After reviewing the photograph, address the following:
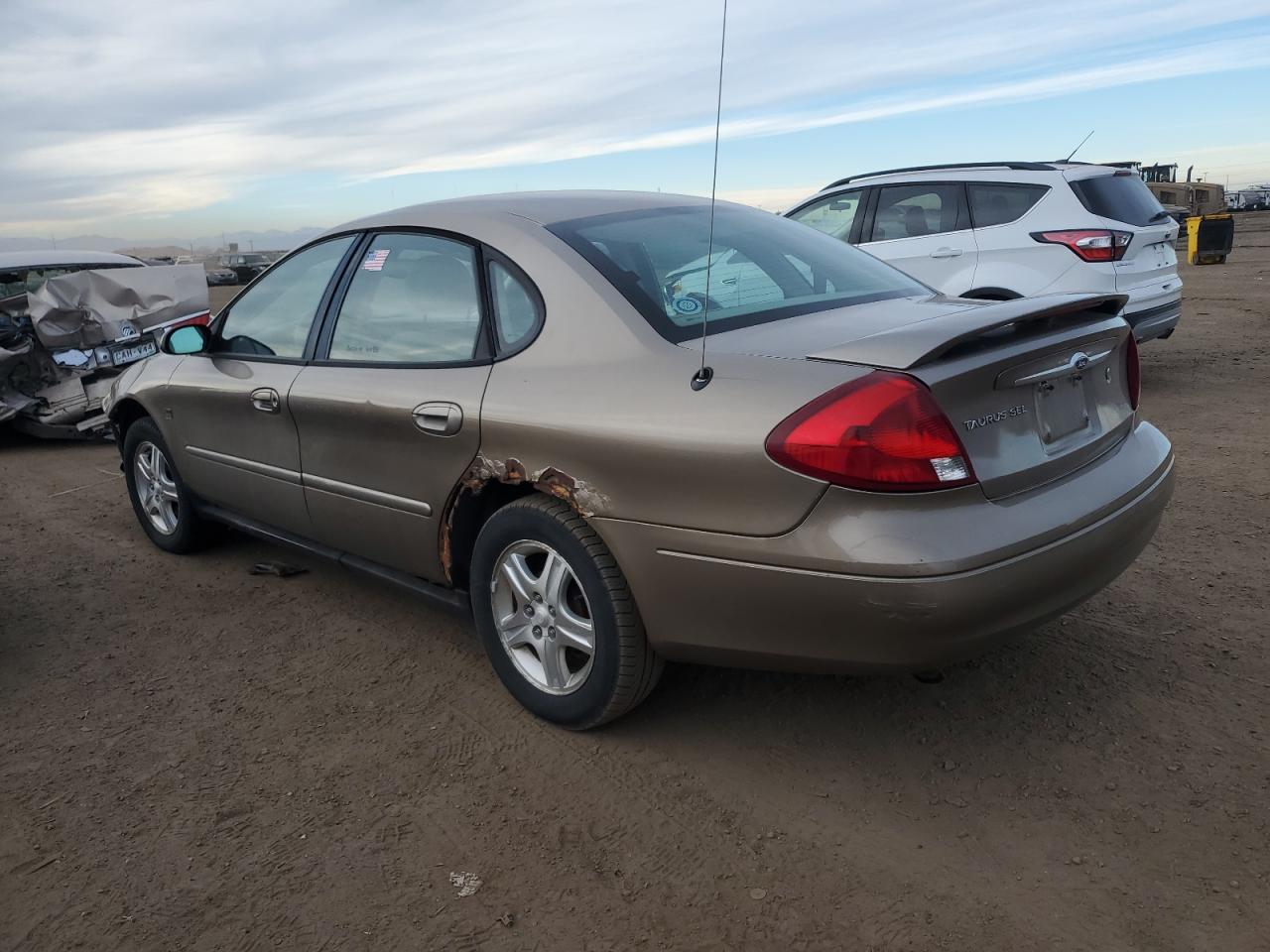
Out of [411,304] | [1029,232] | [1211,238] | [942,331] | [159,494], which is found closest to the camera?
[942,331]

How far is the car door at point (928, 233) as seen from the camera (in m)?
8.03

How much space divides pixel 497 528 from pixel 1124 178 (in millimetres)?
6799

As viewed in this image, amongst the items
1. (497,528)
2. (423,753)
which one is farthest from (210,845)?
(497,528)

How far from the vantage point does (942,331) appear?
2.58m

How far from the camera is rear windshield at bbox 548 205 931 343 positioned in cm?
300

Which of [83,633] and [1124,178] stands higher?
[1124,178]

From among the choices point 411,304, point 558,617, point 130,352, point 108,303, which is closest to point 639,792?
point 558,617

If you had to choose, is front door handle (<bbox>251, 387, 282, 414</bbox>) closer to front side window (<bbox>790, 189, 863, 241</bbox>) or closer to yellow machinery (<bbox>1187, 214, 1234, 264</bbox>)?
front side window (<bbox>790, 189, 863, 241</bbox>)

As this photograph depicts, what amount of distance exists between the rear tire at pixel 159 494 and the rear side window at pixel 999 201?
6072 millimetres

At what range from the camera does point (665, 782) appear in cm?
291

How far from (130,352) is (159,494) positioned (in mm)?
3954

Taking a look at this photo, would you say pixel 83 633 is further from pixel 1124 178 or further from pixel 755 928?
pixel 1124 178

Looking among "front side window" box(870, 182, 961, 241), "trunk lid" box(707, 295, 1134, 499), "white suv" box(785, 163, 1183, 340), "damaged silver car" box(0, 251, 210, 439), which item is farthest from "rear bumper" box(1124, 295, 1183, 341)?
"damaged silver car" box(0, 251, 210, 439)

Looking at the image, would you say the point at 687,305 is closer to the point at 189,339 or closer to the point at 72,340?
the point at 189,339
